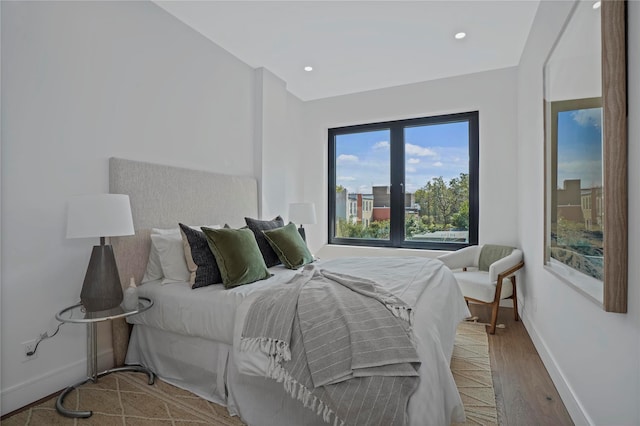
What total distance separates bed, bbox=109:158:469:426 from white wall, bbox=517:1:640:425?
610mm

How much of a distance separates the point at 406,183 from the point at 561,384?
10.1ft

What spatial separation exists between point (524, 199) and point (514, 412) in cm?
219

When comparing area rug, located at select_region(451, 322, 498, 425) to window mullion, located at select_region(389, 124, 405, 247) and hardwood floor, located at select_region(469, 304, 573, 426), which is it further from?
window mullion, located at select_region(389, 124, 405, 247)

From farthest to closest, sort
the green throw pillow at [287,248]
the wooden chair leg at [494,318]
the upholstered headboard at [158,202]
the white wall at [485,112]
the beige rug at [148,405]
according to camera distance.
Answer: the white wall at [485,112]
the wooden chair leg at [494,318]
the green throw pillow at [287,248]
the upholstered headboard at [158,202]
the beige rug at [148,405]

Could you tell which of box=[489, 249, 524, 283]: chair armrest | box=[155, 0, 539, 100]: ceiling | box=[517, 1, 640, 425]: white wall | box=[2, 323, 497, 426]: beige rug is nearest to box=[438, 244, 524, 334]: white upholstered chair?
box=[489, 249, 524, 283]: chair armrest

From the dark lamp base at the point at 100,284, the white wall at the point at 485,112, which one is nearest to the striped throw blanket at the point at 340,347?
the dark lamp base at the point at 100,284

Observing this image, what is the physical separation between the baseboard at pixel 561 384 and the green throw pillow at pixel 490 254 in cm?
94

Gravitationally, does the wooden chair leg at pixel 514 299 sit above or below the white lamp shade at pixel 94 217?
below

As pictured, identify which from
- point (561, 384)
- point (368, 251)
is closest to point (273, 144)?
point (368, 251)

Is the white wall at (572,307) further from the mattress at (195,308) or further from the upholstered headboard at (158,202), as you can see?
the upholstered headboard at (158,202)

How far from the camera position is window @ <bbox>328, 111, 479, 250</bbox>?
4.39 m

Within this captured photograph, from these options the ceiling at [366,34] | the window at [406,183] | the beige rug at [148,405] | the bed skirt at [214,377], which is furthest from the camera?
the window at [406,183]

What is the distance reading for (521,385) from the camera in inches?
86.7

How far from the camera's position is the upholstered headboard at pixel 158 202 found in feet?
8.02
